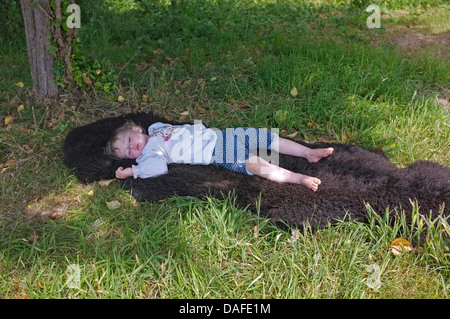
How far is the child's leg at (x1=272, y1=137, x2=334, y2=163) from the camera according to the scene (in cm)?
351

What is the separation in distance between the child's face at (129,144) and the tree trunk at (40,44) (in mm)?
1367

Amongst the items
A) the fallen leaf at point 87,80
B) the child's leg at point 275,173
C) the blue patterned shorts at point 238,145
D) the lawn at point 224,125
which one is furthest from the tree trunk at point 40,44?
the child's leg at point 275,173

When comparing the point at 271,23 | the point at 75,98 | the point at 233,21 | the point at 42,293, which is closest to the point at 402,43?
the point at 271,23

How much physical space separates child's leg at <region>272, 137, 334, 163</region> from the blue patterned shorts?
0.20 feet

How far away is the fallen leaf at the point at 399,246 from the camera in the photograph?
2600 millimetres

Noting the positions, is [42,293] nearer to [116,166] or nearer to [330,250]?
[116,166]

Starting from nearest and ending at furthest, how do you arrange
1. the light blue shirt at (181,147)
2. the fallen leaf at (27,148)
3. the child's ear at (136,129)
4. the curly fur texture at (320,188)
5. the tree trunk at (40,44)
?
the curly fur texture at (320,188) → the light blue shirt at (181,147) → the child's ear at (136,129) → the fallen leaf at (27,148) → the tree trunk at (40,44)

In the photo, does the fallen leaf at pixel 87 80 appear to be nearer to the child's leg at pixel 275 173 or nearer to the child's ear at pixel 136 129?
the child's ear at pixel 136 129

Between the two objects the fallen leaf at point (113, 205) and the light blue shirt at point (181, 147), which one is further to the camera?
the light blue shirt at point (181, 147)

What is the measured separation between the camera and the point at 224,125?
4.30m

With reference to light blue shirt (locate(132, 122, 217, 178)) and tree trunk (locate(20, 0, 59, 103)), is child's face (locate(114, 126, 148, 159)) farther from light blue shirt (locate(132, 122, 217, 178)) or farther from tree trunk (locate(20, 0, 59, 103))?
tree trunk (locate(20, 0, 59, 103))

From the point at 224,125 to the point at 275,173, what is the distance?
1167mm

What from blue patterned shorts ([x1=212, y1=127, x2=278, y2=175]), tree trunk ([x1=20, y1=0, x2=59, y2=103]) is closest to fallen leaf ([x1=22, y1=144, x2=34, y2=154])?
tree trunk ([x1=20, y1=0, x2=59, y2=103])

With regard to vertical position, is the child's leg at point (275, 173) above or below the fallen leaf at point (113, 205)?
above
